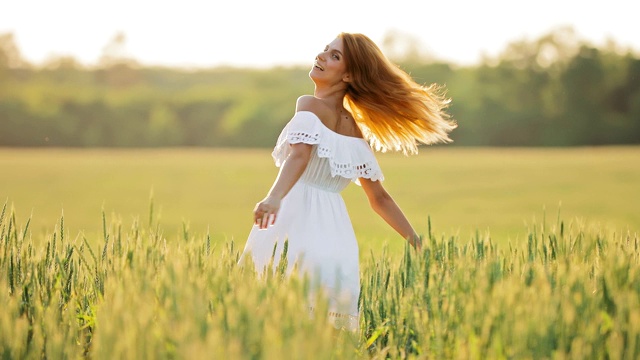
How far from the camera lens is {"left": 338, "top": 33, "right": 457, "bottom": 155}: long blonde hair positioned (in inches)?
154

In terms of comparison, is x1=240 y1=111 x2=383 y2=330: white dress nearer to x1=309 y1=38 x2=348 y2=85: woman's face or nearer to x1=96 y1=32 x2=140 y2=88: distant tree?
x1=309 y1=38 x2=348 y2=85: woman's face

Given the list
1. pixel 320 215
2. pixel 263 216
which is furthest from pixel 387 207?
pixel 263 216

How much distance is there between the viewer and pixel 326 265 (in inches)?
145

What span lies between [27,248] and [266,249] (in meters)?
1.07

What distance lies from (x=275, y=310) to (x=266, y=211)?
0.99 m

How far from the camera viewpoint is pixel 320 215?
3732mm

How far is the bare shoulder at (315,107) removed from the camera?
3.74m

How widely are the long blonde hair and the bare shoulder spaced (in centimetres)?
22

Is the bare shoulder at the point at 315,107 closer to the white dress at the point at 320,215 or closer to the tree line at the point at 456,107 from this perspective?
the white dress at the point at 320,215

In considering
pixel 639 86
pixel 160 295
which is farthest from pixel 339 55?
pixel 639 86

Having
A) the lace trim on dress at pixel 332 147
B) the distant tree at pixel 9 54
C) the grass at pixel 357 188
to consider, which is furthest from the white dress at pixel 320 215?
the distant tree at pixel 9 54

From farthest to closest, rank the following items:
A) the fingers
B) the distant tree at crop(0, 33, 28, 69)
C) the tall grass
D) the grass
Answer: the distant tree at crop(0, 33, 28, 69) → the grass → the fingers → the tall grass

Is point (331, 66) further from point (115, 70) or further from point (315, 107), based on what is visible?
point (115, 70)

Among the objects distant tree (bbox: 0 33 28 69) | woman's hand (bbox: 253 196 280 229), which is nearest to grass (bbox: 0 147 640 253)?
woman's hand (bbox: 253 196 280 229)
